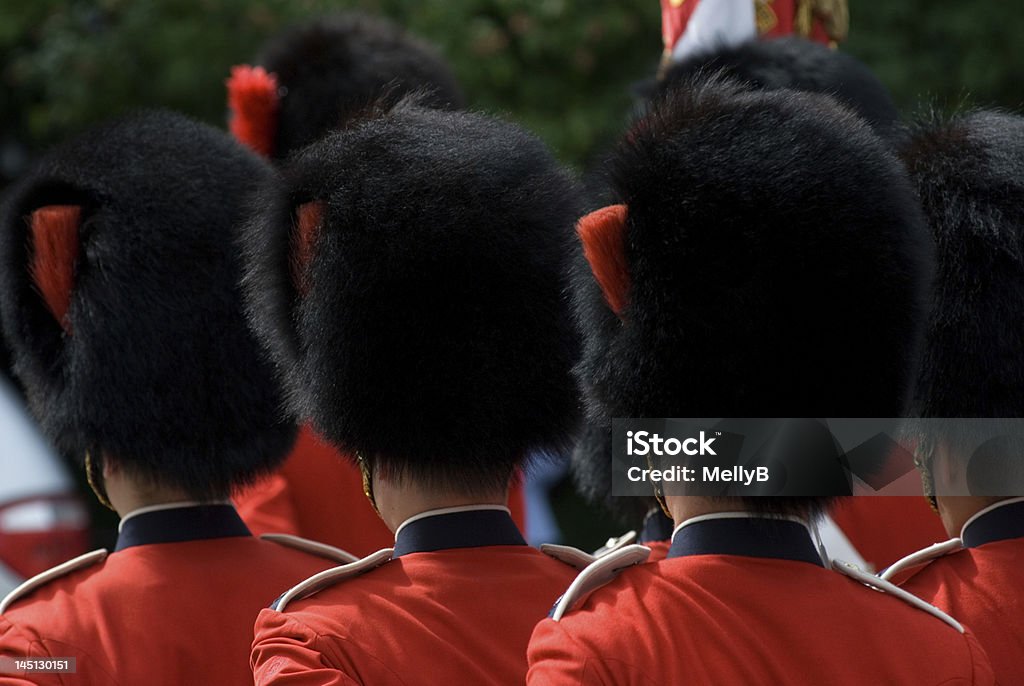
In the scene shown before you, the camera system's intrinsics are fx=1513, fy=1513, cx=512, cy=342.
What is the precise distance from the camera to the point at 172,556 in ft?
8.68

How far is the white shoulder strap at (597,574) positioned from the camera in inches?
80.0

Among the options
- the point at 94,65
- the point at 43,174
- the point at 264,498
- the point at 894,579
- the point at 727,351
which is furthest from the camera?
the point at 94,65

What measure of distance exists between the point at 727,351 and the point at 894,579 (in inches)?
24.8

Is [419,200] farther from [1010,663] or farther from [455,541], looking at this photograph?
[1010,663]

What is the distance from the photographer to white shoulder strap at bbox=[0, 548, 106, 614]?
2568mm

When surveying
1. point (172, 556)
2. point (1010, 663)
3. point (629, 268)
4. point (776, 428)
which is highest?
point (629, 268)

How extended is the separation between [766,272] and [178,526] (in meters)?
1.20

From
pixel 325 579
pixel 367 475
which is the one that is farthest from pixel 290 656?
pixel 367 475

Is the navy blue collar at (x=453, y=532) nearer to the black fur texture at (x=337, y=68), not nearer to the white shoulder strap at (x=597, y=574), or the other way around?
the white shoulder strap at (x=597, y=574)

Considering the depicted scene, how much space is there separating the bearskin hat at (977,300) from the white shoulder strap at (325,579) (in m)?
0.98

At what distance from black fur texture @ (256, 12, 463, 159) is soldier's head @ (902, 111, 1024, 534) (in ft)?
6.30

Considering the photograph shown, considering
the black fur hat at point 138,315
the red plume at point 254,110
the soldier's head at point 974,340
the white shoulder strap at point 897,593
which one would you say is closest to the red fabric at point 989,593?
the soldier's head at point 974,340

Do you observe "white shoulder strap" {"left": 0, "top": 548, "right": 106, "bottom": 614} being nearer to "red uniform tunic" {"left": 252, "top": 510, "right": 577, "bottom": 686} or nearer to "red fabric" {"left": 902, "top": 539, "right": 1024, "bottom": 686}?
"red uniform tunic" {"left": 252, "top": 510, "right": 577, "bottom": 686}

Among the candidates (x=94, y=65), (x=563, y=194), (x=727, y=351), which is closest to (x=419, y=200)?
(x=563, y=194)
